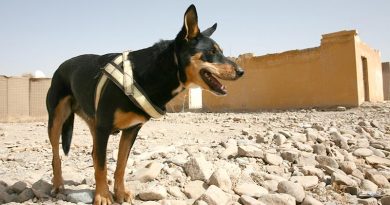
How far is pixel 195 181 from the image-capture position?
3.66 metres

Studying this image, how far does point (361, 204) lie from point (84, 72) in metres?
3.07

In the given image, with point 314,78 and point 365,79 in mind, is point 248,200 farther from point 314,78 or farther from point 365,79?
point 365,79

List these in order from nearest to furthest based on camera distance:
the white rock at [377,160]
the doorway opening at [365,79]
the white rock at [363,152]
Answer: the white rock at [377,160], the white rock at [363,152], the doorway opening at [365,79]

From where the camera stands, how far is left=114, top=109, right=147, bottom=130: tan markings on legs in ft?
8.98

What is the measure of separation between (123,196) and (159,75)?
1.09m

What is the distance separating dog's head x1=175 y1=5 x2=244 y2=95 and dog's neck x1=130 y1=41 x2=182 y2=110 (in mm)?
62

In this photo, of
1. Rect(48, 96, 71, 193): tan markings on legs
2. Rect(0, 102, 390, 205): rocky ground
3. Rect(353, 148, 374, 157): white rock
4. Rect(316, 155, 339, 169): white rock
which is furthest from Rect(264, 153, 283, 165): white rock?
Result: Rect(48, 96, 71, 193): tan markings on legs

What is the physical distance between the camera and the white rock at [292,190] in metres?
3.74

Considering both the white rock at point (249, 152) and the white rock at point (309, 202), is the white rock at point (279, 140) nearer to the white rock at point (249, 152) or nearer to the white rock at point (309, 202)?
the white rock at point (249, 152)

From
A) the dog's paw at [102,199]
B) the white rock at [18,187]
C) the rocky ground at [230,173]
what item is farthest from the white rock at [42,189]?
the dog's paw at [102,199]

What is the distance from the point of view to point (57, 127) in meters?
3.44

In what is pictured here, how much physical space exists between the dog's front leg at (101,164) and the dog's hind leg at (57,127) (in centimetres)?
65

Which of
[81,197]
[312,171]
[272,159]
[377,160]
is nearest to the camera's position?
[81,197]

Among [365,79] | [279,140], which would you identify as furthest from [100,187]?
[365,79]
